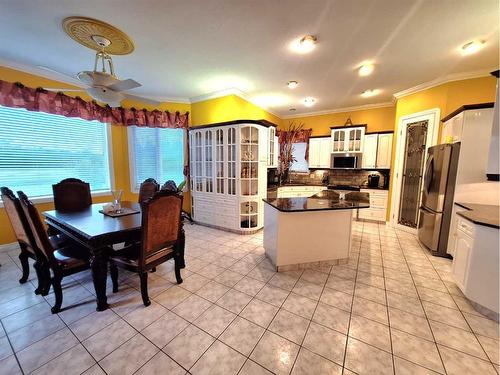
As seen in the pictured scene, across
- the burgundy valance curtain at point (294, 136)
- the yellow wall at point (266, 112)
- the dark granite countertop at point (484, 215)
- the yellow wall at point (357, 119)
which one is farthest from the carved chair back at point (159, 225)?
the yellow wall at point (357, 119)

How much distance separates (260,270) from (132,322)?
1.44m

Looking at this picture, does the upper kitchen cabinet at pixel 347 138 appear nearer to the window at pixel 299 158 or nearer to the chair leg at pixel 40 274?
the window at pixel 299 158

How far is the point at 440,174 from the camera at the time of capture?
2.89 m

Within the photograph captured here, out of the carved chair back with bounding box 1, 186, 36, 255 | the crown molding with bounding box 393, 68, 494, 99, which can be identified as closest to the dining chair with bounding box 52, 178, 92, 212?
the carved chair back with bounding box 1, 186, 36, 255

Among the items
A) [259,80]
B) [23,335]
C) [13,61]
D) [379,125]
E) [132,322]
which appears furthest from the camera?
[379,125]

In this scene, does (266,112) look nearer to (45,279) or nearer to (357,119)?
(357,119)

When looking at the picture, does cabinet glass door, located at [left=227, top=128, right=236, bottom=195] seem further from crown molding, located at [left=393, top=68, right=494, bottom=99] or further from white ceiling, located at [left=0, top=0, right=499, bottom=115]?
crown molding, located at [left=393, top=68, right=494, bottom=99]

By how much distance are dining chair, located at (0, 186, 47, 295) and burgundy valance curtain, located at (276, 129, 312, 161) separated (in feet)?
16.3

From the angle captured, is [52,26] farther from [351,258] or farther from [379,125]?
[379,125]

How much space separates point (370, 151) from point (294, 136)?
1.98 metres

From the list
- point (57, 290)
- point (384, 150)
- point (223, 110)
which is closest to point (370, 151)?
Result: point (384, 150)

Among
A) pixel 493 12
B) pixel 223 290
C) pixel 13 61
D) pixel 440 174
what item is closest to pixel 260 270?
pixel 223 290

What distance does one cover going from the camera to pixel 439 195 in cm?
291

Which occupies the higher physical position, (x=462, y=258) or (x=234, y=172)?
(x=234, y=172)
